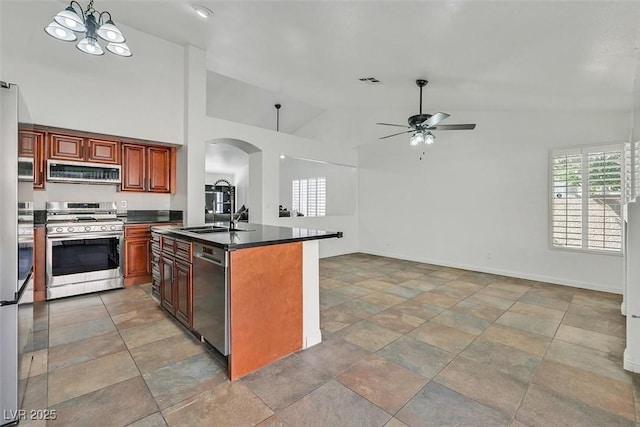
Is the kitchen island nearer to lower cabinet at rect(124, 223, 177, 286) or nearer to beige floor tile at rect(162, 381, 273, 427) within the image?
beige floor tile at rect(162, 381, 273, 427)

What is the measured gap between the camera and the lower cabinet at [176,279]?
8.72ft

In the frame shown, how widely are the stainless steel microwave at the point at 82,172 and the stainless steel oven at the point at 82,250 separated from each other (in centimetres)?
38

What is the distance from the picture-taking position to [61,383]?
2.02 m

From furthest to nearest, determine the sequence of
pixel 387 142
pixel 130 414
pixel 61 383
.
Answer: pixel 387 142 < pixel 61 383 < pixel 130 414

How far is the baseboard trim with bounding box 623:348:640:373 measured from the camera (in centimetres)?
223

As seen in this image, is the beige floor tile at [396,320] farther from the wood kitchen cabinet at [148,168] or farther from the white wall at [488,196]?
the wood kitchen cabinet at [148,168]

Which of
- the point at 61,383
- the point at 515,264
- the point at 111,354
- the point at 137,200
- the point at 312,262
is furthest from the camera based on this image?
the point at 515,264

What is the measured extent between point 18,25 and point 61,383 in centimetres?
390

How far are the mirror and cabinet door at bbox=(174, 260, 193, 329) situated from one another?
4948 mm

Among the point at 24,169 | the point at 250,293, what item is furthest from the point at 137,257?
the point at 250,293

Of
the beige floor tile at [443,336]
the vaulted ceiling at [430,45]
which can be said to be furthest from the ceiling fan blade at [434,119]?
the beige floor tile at [443,336]

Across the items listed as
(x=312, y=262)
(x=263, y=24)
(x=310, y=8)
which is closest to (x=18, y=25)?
(x=263, y=24)

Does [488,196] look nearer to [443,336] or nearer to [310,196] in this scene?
[443,336]

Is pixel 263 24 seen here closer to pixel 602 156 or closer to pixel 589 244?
pixel 602 156
